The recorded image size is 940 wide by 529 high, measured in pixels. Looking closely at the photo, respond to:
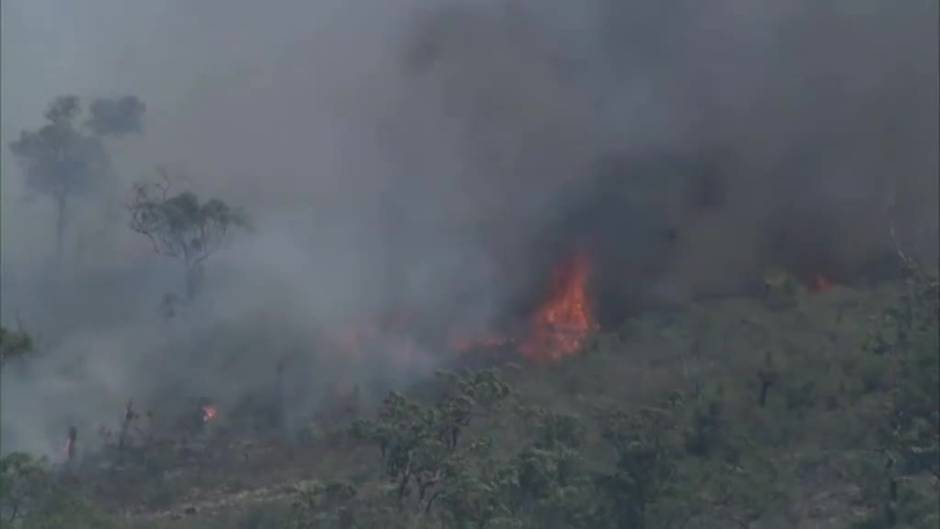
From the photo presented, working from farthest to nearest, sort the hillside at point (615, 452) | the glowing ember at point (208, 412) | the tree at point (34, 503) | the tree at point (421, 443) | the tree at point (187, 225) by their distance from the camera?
the tree at point (187, 225) → the glowing ember at point (208, 412) → the tree at point (421, 443) → the hillside at point (615, 452) → the tree at point (34, 503)

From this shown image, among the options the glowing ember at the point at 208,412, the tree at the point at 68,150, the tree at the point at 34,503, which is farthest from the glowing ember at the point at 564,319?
the tree at the point at 34,503

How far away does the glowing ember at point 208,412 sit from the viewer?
115 feet

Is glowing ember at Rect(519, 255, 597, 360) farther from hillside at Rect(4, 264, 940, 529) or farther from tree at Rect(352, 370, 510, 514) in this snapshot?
tree at Rect(352, 370, 510, 514)

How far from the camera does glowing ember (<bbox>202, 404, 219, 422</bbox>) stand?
35.0 meters

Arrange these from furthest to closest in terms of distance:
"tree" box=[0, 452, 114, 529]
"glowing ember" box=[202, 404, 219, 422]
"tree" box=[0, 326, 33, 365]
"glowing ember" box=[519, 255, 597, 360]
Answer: "glowing ember" box=[519, 255, 597, 360] < "glowing ember" box=[202, 404, 219, 422] < "tree" box=[0, 326, 33, 365] < "tree" box=[0, 452, 114, 529]

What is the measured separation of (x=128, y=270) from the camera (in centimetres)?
4322

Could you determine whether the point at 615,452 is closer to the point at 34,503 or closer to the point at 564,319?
the point at 34,503

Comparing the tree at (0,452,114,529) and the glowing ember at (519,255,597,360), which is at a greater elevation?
the glowing ember at (519,255,597,360)

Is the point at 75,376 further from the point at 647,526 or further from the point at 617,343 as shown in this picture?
the point at 647,526

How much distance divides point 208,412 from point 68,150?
12.7 m

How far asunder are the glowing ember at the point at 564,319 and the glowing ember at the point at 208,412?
825 centimetres

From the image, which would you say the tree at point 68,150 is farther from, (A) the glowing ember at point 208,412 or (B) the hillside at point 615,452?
(B) the hillside at point 615,452

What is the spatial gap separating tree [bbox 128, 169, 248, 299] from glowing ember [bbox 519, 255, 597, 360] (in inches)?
325

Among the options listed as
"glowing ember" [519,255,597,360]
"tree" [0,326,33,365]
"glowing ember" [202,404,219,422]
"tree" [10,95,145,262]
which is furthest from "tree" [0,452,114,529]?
"tree" [10,95,145,262]
